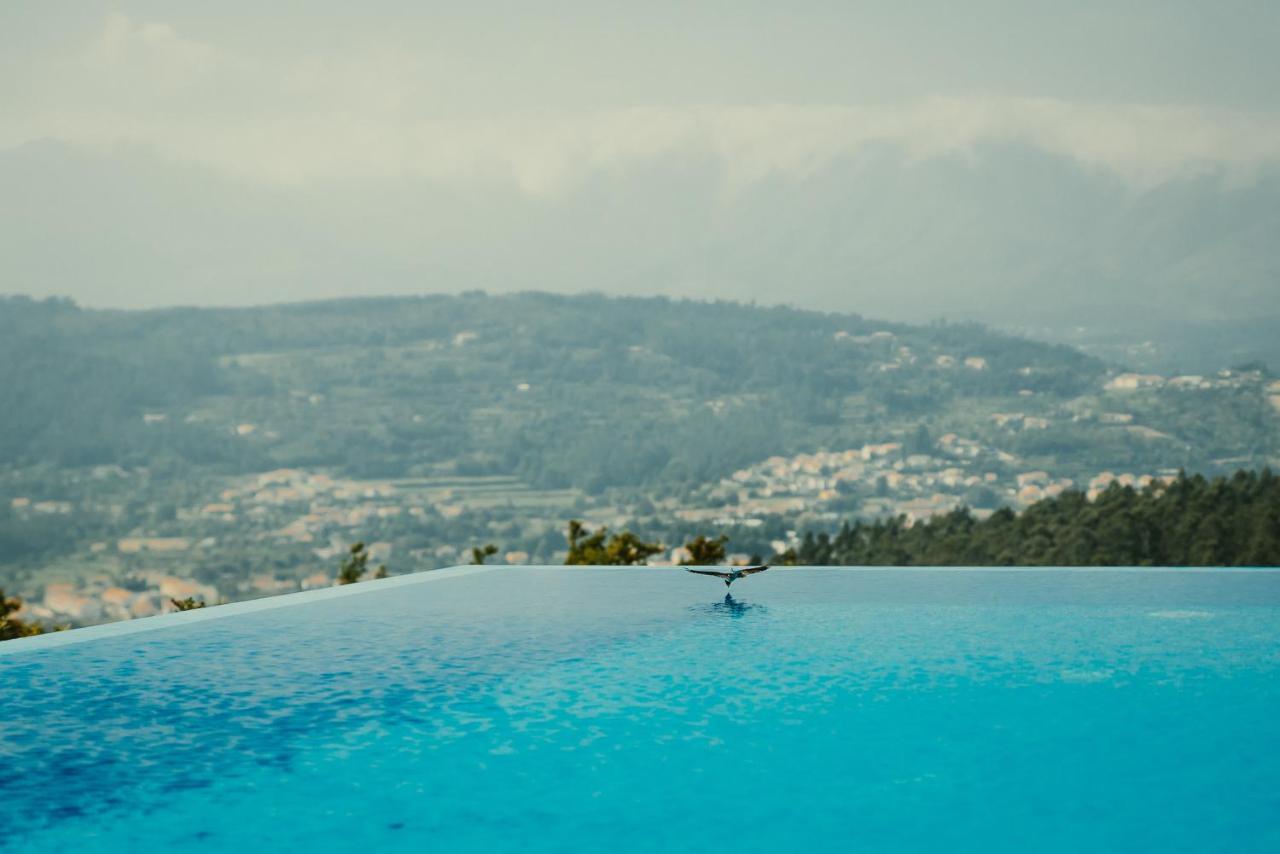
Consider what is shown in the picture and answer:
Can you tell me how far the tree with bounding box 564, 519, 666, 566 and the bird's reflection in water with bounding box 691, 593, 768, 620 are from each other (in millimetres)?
5219

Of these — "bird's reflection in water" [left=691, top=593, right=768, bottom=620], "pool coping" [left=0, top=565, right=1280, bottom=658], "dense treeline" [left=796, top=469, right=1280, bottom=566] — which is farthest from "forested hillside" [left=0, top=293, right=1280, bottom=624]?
"bird's reflection in water" [left=691, top=593, right=768, bottom=620]

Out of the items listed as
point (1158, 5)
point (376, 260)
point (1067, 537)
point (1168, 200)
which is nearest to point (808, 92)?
point (1158, 5)

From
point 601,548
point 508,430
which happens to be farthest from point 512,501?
point 601,548

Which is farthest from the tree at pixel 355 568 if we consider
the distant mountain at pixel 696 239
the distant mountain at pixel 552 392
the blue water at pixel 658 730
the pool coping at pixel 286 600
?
the distant mountain at pixel 696 239

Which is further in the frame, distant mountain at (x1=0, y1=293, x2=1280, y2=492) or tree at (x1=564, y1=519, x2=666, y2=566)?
distant mountain at (x1=0, y1=293, x2=1280, y2=492)

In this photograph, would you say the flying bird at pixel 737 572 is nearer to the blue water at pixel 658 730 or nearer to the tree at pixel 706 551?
the blue water at pixel 658 730

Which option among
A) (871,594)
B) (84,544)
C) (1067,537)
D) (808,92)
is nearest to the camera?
(871,594)

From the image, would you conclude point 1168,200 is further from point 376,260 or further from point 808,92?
point 376,260

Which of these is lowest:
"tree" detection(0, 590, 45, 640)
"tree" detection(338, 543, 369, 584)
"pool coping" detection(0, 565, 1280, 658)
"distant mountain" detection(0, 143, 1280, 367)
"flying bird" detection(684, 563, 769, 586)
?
"tree" detection(0, 590, 45, 640)

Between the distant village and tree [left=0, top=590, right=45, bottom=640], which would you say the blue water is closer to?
tree [left=0, top=590, right=45, bottom=640]

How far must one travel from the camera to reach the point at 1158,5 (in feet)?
81.8

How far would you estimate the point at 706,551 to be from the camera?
1499cm

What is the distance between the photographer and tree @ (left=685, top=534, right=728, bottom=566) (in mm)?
14810

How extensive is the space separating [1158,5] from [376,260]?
71.1 ft
